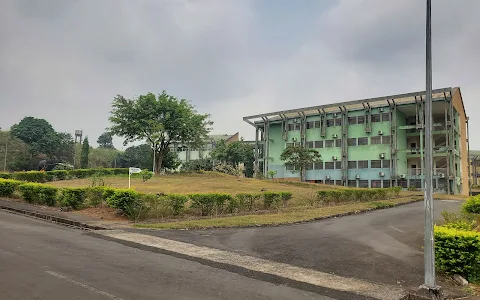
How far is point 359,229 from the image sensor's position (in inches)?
547

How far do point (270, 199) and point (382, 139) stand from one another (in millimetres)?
40345

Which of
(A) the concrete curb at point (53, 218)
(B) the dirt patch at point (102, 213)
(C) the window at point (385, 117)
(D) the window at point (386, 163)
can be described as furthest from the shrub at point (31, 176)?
(C) the window at point (385, 117)

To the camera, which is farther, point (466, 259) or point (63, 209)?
point (63, 209)

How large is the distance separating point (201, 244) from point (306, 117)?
178 ft

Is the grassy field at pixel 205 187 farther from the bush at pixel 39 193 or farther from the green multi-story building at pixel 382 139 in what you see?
the green multi-story building at pixel 382 139

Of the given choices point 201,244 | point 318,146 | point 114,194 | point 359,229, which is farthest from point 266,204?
point 318,146

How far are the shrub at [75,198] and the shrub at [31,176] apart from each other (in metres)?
22.3

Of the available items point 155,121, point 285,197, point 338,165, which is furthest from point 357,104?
point 285,197

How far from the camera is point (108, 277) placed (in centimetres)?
617

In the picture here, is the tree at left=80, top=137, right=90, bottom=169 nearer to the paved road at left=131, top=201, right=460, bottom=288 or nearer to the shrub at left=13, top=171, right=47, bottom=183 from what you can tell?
the shrub at left=13, top=171, right=47, bottom=183

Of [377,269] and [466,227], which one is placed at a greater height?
[466,227]

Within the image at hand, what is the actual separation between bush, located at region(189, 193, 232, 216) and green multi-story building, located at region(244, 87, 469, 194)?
1554 inches

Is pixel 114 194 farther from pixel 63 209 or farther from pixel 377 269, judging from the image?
pixel 377 269

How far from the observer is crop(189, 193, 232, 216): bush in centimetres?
1602
